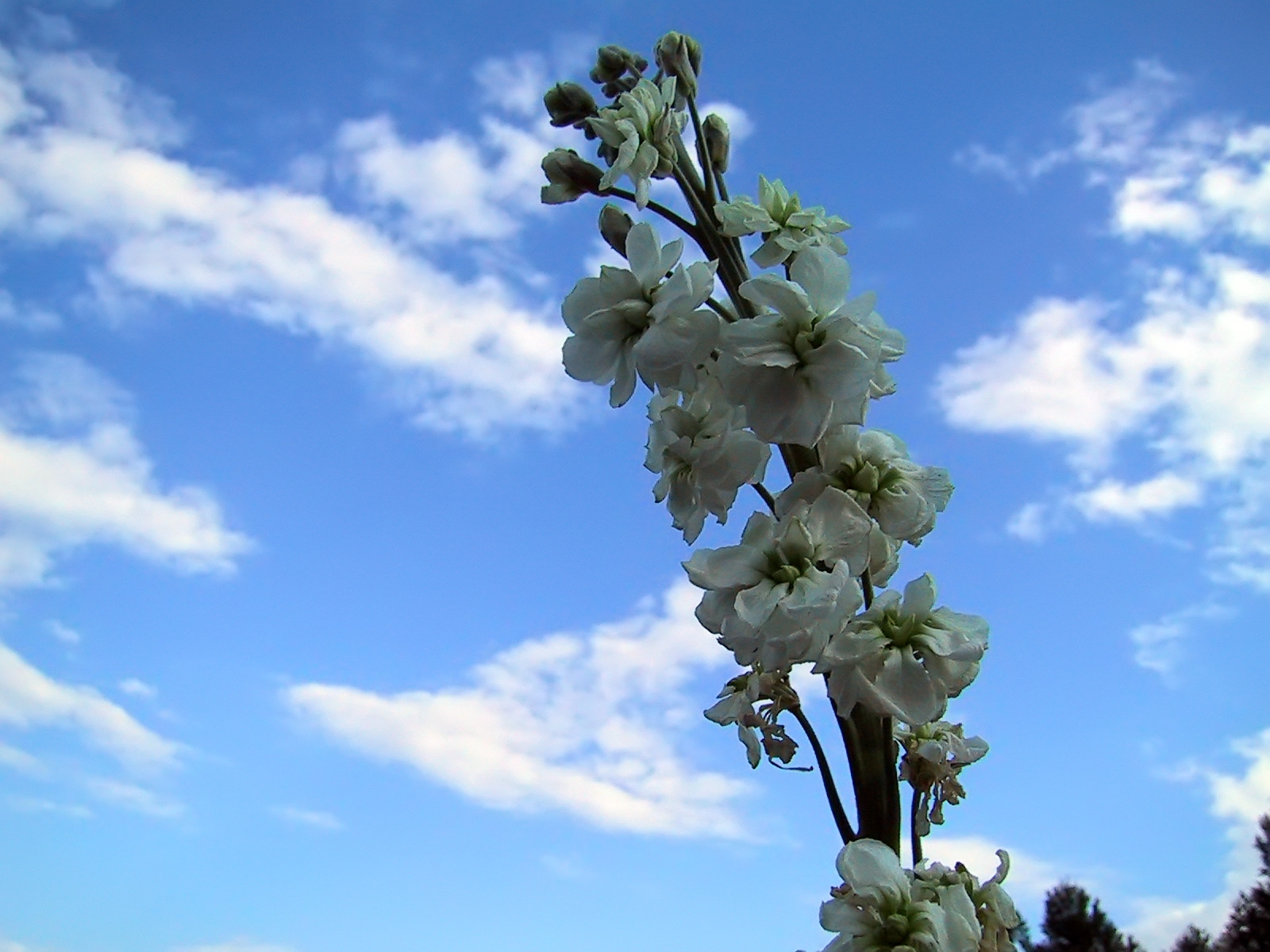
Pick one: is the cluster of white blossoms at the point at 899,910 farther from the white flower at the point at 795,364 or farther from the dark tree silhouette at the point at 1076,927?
the dark tree silhouette at the point at 1076,927

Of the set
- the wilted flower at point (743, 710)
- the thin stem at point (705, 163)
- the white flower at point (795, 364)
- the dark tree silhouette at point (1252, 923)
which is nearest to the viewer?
the white flower at point (795, 364)

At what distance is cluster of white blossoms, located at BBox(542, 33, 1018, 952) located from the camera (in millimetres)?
1372

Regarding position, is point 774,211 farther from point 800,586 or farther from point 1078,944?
point 1078,944


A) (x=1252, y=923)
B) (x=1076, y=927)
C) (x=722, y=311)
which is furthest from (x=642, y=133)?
(x=1076, y=927)

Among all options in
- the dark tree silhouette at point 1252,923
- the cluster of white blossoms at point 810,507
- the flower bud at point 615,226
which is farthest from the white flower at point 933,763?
the dark tree silhouette at point 1252,923

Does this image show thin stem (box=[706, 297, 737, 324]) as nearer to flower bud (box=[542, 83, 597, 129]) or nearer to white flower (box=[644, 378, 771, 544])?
white flower (box=[644, 378, 771, 544])

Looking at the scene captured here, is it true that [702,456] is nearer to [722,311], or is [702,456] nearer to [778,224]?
[722,311]

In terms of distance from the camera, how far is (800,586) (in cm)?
137

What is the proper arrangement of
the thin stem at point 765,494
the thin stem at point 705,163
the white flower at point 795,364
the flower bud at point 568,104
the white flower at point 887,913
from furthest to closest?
1. the flower bud at point 568,104
2. the thin stem at point 705,163
3. the thin stem at point 765,494
4. the white flower at point 795,364
5. the white flower at point 887,913

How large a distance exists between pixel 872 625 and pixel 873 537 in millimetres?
155

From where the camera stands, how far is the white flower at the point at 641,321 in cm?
149

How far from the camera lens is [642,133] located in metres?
1.79

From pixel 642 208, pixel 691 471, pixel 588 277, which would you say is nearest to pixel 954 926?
pixel 691 471

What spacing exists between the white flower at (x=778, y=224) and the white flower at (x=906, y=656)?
0.59 m
